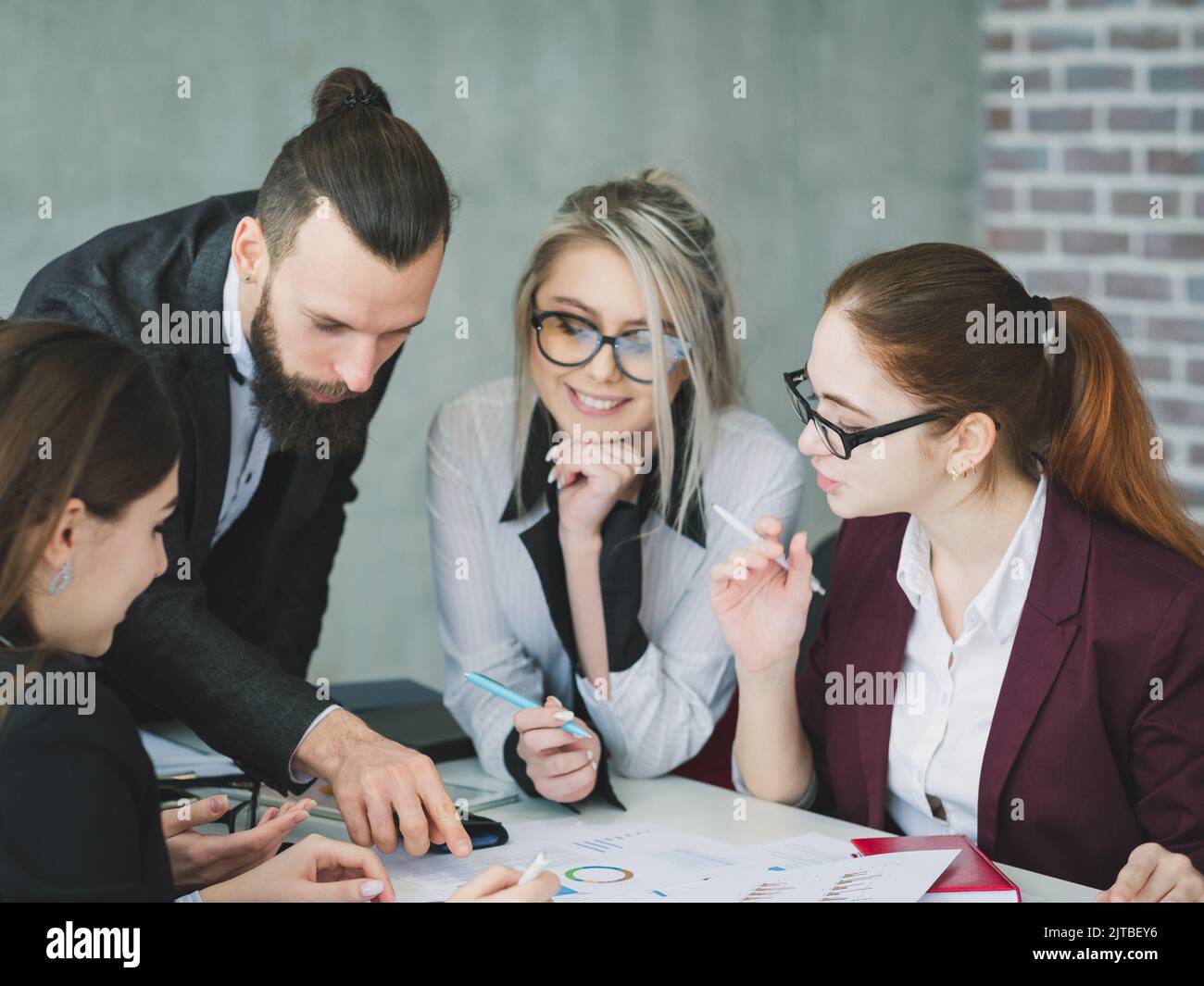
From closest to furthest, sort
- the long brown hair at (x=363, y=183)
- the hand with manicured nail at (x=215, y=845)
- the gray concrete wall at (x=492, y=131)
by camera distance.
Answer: the hand with manicured nail at (x=215, y=845) → the long brown hair at (x=363, y=183) → the gray concrete wall at (x=492, y=131)

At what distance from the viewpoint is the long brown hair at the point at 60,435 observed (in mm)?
1181

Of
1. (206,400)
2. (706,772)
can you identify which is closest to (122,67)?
(206,400)

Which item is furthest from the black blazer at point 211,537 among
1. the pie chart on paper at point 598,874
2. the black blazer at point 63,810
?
the black blazer at point 63,810

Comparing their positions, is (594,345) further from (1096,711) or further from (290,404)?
(1096,711)

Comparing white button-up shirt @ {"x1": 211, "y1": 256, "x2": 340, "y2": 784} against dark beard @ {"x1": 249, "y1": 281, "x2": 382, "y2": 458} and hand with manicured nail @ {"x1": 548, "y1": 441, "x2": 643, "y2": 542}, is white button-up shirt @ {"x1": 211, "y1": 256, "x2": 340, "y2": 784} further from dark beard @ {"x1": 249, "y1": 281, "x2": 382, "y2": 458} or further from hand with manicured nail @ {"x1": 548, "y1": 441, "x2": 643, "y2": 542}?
hand with manicured nail @ {"x1": 548, "y1": 441, "x2": 643, "y2": 542}

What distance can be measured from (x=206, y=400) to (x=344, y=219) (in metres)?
0.35

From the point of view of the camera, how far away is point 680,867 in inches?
62.6

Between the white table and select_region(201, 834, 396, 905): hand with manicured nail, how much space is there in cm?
25

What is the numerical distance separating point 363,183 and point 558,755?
32.9 inches

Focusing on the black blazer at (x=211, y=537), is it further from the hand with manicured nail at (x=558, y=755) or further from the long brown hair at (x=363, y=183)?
the hand with manicured nail at (x=558, y=755)

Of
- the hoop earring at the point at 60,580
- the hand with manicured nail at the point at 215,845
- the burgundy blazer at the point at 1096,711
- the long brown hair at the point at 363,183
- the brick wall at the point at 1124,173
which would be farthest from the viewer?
the brick wall at the point at 1124,173

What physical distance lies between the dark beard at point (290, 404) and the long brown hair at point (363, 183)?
0.36 feet

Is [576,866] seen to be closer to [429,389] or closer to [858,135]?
[429,389]

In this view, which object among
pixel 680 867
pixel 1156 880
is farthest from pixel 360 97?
pixel 1156 880
